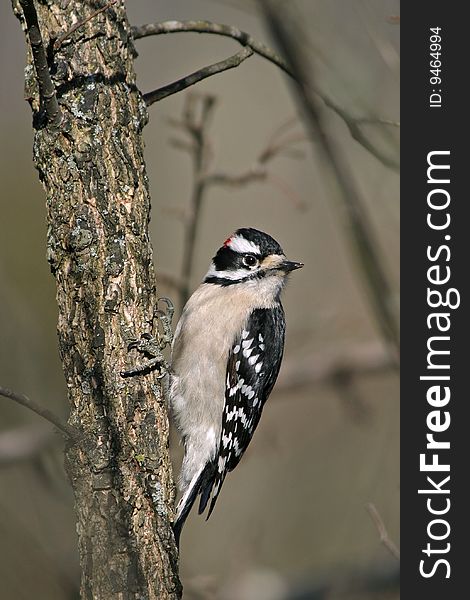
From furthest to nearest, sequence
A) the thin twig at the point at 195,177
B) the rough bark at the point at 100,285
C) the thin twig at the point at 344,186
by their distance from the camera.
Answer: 1. the thin twig at the point at 344,186
2. the thin twig at the point at 195,177
3. the rough bark at the point at 100,285

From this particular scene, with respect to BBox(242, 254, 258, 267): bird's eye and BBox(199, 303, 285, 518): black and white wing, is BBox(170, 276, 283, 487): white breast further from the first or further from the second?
BBox(242, 254, 258, 267): bird's eye

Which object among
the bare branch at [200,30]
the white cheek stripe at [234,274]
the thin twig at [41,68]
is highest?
the bare branch at [200,30]

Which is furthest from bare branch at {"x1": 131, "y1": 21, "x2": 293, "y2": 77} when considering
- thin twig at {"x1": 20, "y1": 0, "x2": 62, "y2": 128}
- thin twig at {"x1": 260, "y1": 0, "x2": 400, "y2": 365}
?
thin twig at {"x1": 260, "y1": 0, "x2": 400, "y2": 365}

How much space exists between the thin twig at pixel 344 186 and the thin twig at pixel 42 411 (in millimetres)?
2221

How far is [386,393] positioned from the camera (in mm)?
7793

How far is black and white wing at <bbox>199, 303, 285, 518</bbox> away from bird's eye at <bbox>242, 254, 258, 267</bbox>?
10.2 inches

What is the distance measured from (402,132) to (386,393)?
3811mm

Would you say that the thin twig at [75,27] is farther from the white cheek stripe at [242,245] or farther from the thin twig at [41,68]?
the white cheek stripe at [242,245]

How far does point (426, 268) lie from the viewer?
172 inches

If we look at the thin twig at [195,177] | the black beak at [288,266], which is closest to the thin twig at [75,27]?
the thin twig at [195,177]

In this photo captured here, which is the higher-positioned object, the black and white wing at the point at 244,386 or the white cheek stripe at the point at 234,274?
the white cheek stripe at the point at 234,274

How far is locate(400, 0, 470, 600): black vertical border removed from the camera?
4.06 metres

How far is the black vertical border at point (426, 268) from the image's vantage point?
406 centimetres

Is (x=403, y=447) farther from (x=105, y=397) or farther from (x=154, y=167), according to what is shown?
(x=154, y=167)
